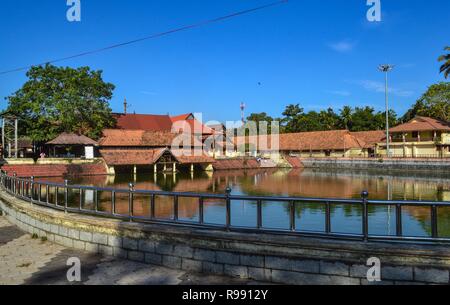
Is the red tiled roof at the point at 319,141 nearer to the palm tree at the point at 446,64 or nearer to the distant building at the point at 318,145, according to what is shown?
the distant building at the point at 318,145

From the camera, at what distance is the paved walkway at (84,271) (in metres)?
6.41

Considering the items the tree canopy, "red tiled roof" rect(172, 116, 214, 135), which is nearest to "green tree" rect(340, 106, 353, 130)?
the tree canopy

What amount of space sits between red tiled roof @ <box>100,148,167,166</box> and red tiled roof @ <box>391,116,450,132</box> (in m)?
35.0

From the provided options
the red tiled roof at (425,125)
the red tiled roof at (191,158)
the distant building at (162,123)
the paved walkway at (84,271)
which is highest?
the distant building at (162,123)

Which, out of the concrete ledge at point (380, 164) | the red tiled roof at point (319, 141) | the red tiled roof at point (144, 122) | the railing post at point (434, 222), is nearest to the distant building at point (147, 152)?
the red tiled roof at point (144, 122)

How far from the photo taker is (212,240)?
6.61 meters

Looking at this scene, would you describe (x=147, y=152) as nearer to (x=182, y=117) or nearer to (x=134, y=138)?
(x=134, y=138)

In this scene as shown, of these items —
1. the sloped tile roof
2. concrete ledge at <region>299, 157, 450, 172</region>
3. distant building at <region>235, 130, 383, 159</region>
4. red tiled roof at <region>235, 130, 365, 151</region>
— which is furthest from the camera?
distant building at <region>235, 130, 383, 159</region>

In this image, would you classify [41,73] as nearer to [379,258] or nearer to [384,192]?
[384,192]

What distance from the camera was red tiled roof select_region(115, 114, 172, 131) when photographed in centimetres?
6216

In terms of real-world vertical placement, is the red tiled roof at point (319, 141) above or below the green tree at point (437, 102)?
below

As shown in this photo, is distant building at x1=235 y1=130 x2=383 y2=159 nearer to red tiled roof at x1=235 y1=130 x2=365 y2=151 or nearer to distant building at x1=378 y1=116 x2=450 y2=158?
red tiled roof at x1=235 y1=130 x2=365 y2=151

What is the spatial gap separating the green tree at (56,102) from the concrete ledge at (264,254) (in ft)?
126

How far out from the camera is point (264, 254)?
6.19 meters
